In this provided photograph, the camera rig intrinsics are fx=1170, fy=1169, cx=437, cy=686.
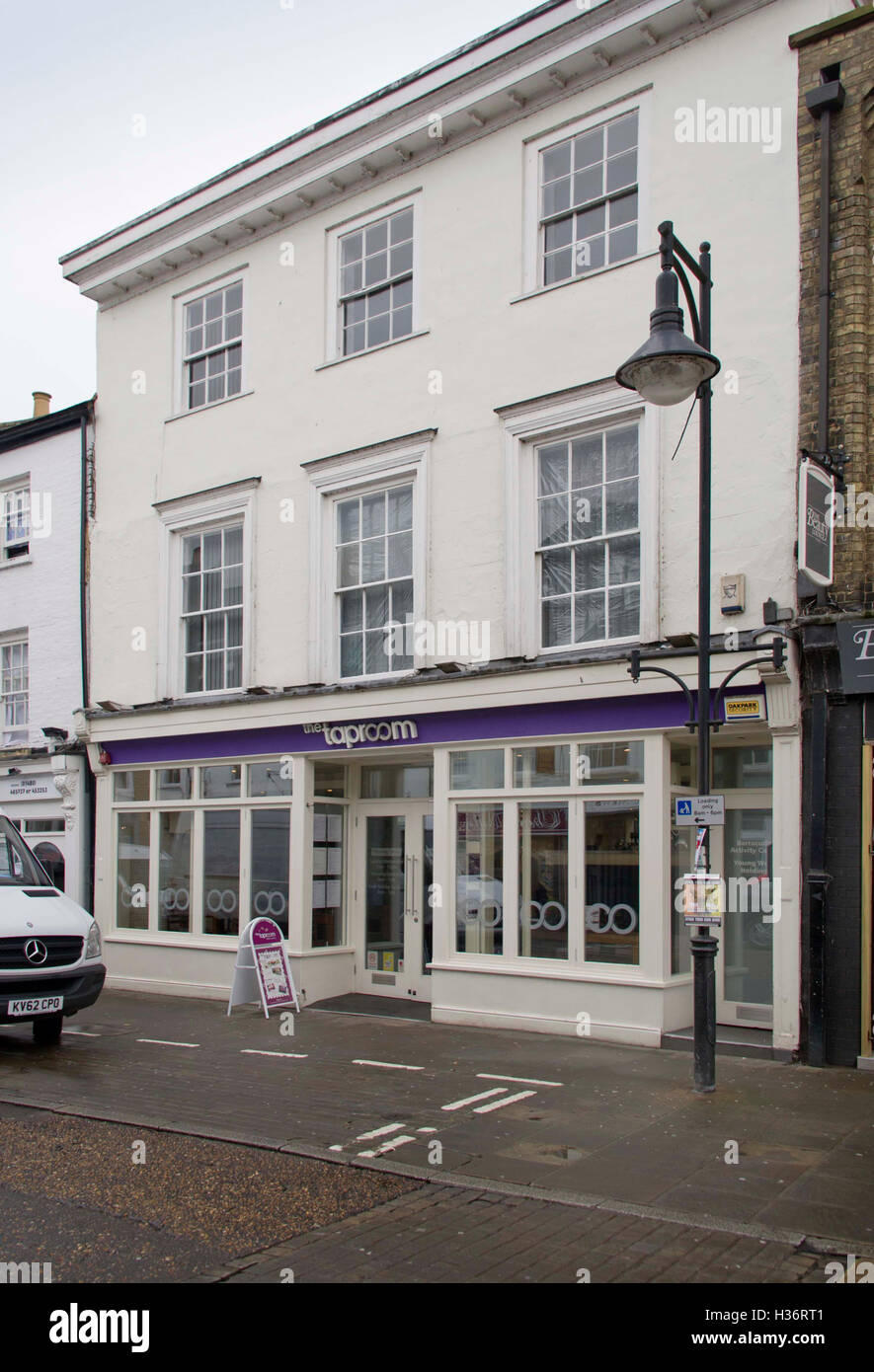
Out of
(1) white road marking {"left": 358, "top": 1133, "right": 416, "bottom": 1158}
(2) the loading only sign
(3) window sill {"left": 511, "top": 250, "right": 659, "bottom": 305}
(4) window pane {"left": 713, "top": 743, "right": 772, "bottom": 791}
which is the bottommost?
(1) white road marking {"left": 358, "top": 1133, "right": 416, "bottom": 1158}

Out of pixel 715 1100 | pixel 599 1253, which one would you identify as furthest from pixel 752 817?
pixel 599 1253

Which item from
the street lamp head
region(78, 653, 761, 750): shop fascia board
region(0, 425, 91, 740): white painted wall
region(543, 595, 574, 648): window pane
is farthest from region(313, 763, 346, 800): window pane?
the street lamp head

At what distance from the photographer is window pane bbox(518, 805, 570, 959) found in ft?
37.6

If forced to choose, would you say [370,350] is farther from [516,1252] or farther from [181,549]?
[516,1252]

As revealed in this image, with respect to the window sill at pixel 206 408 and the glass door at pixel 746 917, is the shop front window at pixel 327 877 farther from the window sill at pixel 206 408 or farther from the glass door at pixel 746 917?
the window sill at pixel 206 408

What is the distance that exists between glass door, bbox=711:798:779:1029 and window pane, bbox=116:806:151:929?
803 centimetres

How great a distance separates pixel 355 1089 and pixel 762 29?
9.99m

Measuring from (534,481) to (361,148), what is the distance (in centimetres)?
480

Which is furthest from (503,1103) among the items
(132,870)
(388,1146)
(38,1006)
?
(132,870)

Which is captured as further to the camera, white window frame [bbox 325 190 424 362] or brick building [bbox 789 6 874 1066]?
white window frame [bbox 325 190 424 362]

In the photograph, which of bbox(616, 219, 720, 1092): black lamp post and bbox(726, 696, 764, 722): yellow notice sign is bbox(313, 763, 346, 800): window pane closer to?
bbox(726, 696, 764, 722): yellow notice sign

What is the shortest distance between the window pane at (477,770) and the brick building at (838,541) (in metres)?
3.31

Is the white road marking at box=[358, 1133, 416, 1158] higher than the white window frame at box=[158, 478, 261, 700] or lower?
lower
